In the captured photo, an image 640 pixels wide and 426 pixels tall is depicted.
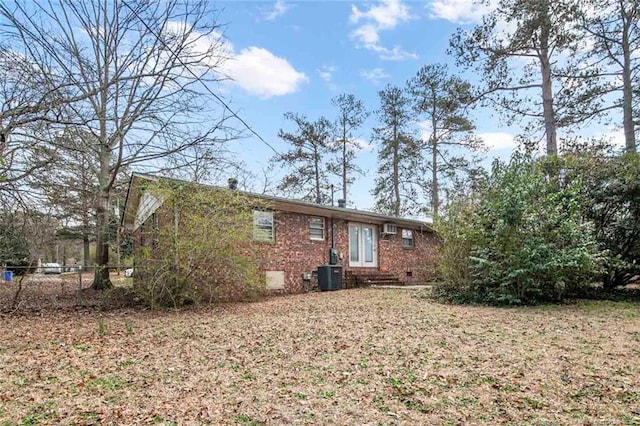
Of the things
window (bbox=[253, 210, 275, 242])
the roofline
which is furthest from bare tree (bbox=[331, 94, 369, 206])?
window (bbox=[253, 210, 275, 242])

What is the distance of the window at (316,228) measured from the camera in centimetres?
1341

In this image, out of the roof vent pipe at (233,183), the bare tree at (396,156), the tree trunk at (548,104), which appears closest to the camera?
the roof vent pipe at (233,183)

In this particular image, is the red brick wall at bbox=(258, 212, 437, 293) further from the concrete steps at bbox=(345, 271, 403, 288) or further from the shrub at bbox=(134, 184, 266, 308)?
the shrub at bbox=(134, 184, 266, 308)

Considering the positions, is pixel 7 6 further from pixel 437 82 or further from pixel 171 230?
pixel 437 82

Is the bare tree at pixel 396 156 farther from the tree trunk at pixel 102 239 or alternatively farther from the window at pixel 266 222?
the tree trunk at pixel 102 239

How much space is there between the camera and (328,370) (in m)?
4.33

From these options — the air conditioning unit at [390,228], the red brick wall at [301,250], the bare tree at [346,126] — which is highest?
the bare tree at [346,126]

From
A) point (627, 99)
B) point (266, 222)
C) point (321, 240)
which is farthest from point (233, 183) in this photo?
point (627, 99)

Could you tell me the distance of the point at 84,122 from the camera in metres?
6.47

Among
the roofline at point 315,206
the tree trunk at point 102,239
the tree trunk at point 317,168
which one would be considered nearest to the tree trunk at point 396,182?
the tree trunk at point 317,168

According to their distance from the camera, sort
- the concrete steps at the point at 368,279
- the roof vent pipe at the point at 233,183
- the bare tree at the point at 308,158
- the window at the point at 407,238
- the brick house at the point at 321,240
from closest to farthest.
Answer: the roof vent pipe at the point at 233,183 < the brick house at the point at 321,240 < the concrete steps at the point at 368,279 < the window at the point at 407,238 < the bare tree at the point at 308,158

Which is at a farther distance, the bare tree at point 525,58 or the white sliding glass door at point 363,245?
the white sliding glass door at point 363,245

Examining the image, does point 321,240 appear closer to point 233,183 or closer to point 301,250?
point 301,250

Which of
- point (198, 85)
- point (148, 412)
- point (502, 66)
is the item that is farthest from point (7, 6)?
point (502, 66)
